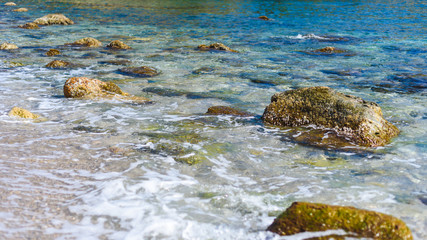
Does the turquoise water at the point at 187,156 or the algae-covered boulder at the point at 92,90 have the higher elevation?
the algae-covered boulder at the point at 92,90

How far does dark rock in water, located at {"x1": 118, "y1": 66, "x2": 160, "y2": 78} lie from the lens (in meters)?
11.4

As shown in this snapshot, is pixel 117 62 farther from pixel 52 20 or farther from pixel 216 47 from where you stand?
pixel 52 20

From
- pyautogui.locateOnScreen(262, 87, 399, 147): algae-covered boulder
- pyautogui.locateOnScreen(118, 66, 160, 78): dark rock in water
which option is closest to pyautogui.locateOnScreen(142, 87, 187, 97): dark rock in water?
pyautogui.locateOnScreen(118, 66, 160, 78): dark rock in water

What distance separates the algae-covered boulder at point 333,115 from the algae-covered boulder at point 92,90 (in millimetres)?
3347

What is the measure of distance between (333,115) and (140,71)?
6742mm

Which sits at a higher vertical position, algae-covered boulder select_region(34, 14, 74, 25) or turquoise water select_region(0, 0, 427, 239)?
algae-covered boulder select_region(34, 14, 74, 25)

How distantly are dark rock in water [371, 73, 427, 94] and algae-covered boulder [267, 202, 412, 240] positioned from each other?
7319 millimetres

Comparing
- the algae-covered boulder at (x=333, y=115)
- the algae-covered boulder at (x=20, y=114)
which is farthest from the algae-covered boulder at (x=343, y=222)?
the algae-covered boulder at (x=20, y=114)

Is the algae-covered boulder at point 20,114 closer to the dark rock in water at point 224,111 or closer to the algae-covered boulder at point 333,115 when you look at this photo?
the dark rock in water at point 224,111

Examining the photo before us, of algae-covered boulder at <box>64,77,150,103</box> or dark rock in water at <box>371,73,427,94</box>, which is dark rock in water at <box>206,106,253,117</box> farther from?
dark rock in water at <box>371,73,427,94</box>

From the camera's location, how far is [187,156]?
572cm

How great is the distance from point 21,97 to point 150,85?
323 centimetres

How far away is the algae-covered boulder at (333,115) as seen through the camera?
6.41m

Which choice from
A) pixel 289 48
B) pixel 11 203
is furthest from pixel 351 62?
pixel 11 203
